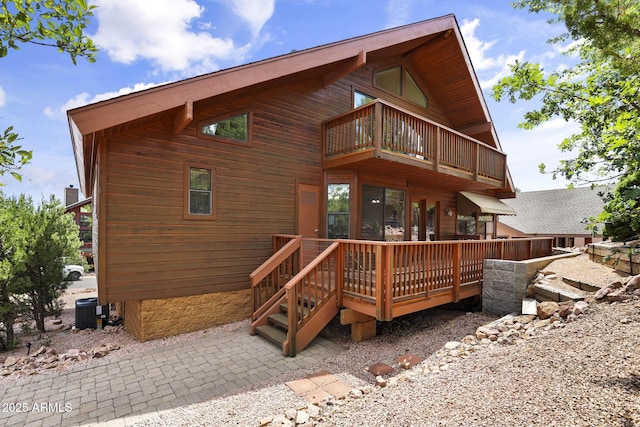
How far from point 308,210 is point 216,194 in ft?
8.04

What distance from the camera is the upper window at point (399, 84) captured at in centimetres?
942

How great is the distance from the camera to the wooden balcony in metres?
6.52

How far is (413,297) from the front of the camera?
5156mm

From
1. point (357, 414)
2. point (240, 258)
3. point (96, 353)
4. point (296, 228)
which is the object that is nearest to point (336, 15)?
point (296, 228)

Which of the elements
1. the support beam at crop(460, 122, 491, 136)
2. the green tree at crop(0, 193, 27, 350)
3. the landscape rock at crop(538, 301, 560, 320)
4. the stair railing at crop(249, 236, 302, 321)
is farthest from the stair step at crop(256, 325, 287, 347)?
the support beam at crop(460, 122, 491, 136)

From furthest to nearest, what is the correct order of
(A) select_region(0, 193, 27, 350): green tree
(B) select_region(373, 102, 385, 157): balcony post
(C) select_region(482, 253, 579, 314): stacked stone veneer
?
(B) select_region(373, 102, 385, 157): balcony post → (C) select_region(482, 253, 579, 314): stacked stone veneer → (A) select_region(0, 193, 27, 350): green tree

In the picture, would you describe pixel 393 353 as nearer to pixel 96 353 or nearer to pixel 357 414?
pixel 357 414

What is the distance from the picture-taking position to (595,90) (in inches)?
187

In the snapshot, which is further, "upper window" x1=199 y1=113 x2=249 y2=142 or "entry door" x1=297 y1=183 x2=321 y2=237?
"entry door" x1=297 y1=183 x2=321 y2=237

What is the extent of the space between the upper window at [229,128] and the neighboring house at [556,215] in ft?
67.1

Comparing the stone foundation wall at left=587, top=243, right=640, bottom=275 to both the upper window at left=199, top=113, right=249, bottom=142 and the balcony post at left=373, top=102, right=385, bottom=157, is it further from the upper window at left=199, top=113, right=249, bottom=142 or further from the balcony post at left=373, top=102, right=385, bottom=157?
the upper window at left=199, top=113, right=249, bottom=142

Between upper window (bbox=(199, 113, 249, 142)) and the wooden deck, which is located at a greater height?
upper window (bbox=(199, 113, 249, 142))

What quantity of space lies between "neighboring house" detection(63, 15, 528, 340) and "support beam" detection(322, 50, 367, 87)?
3cm

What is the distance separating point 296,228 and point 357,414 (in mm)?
4981
